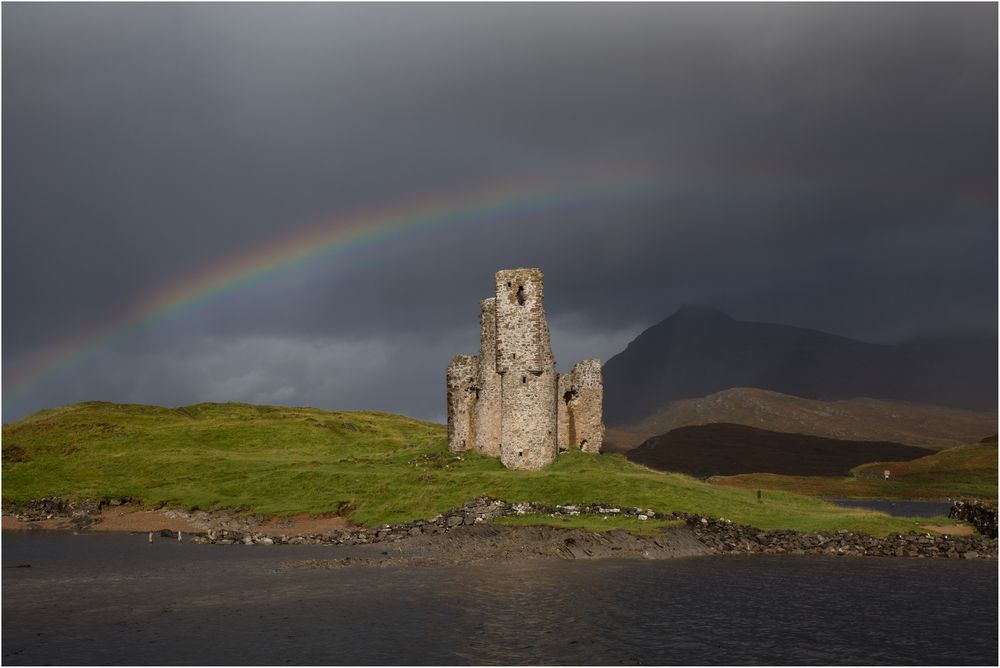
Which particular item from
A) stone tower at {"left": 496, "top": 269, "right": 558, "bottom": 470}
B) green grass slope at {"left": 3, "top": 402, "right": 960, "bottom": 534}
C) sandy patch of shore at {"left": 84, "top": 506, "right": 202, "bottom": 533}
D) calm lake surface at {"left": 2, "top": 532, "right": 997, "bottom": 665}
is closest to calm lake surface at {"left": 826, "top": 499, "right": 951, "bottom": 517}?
green grass slope at {"left": 3, "top": 402, "right": 960, "bottom": 534}

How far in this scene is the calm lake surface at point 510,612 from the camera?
20.8m

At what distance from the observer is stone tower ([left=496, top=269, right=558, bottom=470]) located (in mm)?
56500

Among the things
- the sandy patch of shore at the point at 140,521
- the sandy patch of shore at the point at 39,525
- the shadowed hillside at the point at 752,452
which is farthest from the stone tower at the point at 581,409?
the shadowed hillside at the point at 752,452

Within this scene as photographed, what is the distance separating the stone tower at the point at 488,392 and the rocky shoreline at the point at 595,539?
50.5 feet

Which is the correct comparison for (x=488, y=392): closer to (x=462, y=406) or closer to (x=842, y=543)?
(x=462, y=406)

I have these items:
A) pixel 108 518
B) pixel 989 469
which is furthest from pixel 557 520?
pixel 989 469

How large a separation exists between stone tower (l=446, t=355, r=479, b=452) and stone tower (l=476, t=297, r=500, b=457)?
605 mm

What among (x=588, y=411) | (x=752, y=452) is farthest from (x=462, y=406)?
(x=752, y=452)

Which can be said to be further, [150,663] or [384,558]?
[384,558]

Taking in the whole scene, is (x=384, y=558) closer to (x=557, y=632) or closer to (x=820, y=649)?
(x=557, y=632)

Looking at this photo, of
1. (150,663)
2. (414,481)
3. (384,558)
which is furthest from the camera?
(414,481)

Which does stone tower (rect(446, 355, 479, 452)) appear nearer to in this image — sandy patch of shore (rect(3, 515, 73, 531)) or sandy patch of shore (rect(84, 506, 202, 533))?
sandy patch of shore (rect(84, 506, 202, 533))

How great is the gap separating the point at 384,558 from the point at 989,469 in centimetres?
9382

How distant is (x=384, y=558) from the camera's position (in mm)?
37406
